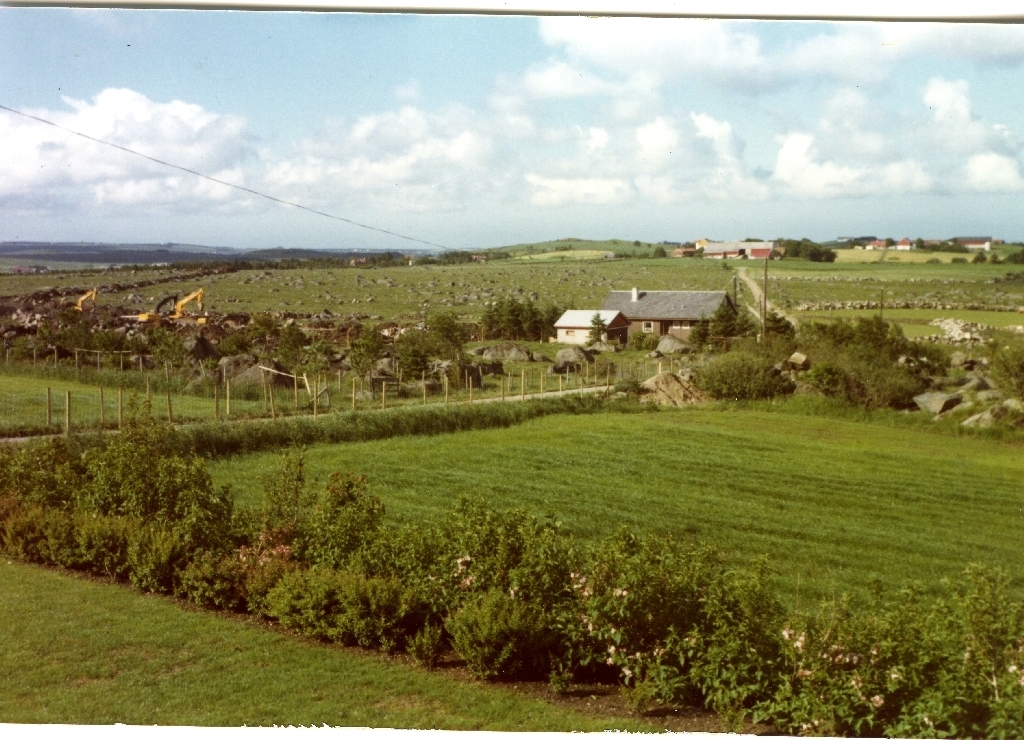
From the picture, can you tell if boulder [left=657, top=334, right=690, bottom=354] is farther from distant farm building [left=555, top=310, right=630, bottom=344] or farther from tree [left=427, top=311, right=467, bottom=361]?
tree [left=427, top=311, right=467, bottom=361]

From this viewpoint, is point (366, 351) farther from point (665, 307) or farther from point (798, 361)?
point (798, 361)

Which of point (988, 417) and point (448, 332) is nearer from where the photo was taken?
point (988, 417)

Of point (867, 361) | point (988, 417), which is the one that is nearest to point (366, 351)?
point (867, 361)

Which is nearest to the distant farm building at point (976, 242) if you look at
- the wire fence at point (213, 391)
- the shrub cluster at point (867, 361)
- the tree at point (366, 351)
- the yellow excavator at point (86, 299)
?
the shrub cluster at point (867, 361)

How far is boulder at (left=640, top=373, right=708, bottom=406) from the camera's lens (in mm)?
9266

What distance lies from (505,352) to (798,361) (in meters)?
3.04

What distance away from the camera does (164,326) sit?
10094mm

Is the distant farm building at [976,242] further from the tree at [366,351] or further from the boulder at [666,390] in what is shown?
the tree at [366,351]

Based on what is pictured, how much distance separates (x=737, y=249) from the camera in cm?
885

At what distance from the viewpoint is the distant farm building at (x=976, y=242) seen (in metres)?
8.76

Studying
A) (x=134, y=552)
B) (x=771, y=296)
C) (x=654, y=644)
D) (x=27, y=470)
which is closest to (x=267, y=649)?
(x=134, y=552)

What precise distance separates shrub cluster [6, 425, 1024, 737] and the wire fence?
1.01 metres

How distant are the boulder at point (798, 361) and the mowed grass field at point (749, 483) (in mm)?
548

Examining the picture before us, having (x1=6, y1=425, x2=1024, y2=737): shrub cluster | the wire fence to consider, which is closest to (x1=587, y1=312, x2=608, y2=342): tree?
the wire fence
